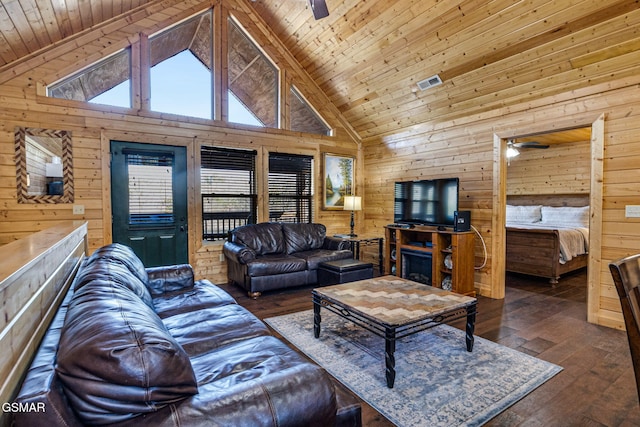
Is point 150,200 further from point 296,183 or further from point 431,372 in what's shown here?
point 431,372

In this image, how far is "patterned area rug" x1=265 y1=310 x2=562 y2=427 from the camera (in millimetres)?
1955

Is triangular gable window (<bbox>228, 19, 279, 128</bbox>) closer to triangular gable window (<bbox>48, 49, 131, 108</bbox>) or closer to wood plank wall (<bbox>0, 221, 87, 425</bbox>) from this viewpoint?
triangular gable window (<bbox>48, 49, 131, 108</bbox>)

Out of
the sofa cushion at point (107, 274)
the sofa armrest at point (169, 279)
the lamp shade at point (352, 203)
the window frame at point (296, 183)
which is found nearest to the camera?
the sofa cushion at point (107, 274)

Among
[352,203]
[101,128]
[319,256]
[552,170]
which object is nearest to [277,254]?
[319,256]

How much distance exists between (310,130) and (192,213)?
2.60 meters

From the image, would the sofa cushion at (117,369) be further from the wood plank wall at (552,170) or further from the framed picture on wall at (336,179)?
the wood plank wall at (552,170)

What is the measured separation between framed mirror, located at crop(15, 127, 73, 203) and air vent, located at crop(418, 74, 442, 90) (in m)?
4.71

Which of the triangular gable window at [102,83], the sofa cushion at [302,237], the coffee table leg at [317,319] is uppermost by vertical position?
the triangular gable window at [102,83]

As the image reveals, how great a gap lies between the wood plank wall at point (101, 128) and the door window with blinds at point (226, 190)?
0.12m

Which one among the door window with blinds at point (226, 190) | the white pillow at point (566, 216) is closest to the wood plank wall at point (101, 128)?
the door window with blinds at point (226, 190)

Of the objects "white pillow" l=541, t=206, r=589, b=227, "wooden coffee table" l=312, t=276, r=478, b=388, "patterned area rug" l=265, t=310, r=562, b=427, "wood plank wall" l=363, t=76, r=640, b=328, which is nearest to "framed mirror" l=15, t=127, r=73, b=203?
"patterned area rug" l=265, t=310, r=562, b=427

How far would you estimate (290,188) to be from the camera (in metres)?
5.82

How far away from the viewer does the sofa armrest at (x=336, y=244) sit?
516 cm

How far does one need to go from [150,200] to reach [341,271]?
2.87 m
